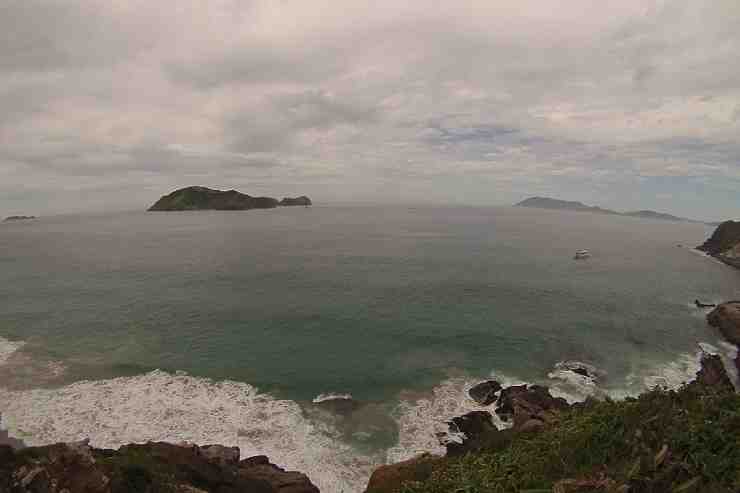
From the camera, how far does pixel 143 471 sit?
17.6 metres

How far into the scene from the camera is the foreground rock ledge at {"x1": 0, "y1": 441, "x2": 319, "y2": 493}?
52.7 feet

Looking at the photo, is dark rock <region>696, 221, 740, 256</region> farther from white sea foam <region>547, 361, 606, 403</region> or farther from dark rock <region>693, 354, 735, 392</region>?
white sea foam <region>547, 361, 606, 403</region>

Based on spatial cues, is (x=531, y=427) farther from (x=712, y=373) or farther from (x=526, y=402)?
(x=712, y=373)

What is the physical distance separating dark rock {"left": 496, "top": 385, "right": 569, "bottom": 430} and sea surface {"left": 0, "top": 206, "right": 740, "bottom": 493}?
122 inches

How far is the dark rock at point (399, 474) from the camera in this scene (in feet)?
67.9

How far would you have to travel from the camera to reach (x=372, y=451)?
28078 mm

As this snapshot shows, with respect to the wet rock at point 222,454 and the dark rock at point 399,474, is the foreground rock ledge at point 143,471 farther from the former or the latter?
the dark rock at point 399,474

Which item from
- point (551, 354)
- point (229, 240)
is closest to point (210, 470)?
point (551, 354)

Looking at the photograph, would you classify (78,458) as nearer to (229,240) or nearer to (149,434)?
(149,434)

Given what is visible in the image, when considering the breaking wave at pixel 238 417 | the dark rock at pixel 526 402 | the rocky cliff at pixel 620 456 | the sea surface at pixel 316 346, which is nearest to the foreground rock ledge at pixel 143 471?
the breaking wave at pixel 238 417

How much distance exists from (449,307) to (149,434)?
4200cm

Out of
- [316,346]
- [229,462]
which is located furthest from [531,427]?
[316,346]

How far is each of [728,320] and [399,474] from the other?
195ft

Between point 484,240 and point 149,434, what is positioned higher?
point 484,240
